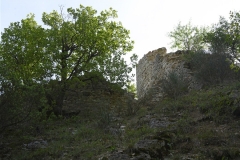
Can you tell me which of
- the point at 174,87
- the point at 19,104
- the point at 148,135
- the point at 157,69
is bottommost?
the point at 148,135

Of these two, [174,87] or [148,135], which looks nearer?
[148,135]

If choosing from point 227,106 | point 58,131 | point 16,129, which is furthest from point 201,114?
point 16,129

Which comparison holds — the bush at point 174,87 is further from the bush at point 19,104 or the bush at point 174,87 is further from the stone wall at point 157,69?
the bush at point 19,104

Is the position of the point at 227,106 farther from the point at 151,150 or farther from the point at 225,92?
the point at 151,150

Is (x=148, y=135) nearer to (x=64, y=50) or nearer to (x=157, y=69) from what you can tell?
(x=64, y=50)

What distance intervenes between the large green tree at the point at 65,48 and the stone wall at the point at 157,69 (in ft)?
8.89

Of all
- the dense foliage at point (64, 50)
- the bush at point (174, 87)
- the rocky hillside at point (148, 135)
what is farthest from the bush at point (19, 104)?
the bush at point (174, 87)

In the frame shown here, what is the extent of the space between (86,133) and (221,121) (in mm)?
4221

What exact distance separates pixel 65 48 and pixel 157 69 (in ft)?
22.1

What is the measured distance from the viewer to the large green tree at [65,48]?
1283 centimetres

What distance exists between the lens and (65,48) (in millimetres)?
13992

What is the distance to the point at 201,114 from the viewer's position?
365 inches

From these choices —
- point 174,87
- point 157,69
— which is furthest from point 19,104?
point 157,69

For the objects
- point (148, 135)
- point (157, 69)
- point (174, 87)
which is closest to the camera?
point (148, 135)
